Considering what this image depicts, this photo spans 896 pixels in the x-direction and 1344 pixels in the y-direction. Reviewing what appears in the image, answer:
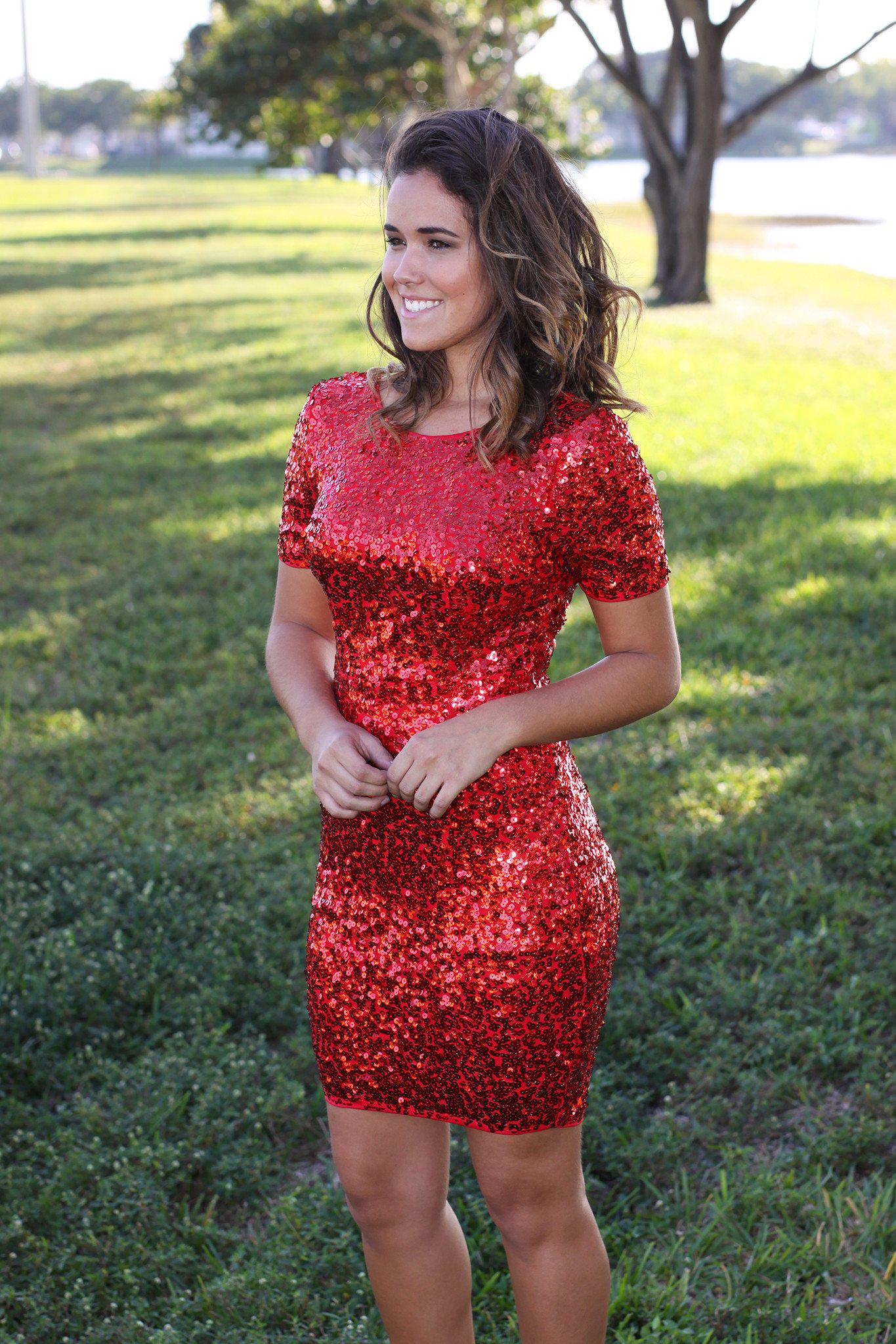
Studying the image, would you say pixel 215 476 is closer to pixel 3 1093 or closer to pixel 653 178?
pixel 3 1093

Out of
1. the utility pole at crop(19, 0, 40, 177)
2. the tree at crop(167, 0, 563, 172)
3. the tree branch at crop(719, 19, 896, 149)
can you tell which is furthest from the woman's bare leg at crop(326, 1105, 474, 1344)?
the utility pole at crop(19, 0, 40, 177)

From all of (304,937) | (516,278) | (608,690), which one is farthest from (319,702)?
(304,937)

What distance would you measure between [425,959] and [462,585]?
0.53 m

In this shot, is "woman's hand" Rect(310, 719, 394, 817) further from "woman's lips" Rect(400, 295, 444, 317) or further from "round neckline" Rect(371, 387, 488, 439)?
"woman's lips" Rect(400, 295, 444, 317)

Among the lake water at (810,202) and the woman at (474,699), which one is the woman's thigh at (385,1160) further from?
the lake water at (810,202)

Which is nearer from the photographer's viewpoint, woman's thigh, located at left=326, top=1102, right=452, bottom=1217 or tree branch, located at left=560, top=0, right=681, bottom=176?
woman's thigh, located at left=326, top=1102, right=452, bottom=1217

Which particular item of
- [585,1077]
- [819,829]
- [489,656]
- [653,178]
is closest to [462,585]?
[489,656]

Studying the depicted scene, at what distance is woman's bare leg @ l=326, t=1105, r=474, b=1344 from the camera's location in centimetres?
192

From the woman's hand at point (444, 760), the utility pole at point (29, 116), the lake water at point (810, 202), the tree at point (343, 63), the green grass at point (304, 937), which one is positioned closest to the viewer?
the woman's hand at point (444, 760)

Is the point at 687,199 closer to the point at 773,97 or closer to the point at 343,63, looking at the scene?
the point at 773,97

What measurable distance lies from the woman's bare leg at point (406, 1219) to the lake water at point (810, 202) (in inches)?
56.1

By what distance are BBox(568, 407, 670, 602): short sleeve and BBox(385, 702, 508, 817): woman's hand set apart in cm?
26

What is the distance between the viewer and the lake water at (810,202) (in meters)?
25.4

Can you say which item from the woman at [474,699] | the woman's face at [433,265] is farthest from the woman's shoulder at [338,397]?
the woman's face at [433,265]
